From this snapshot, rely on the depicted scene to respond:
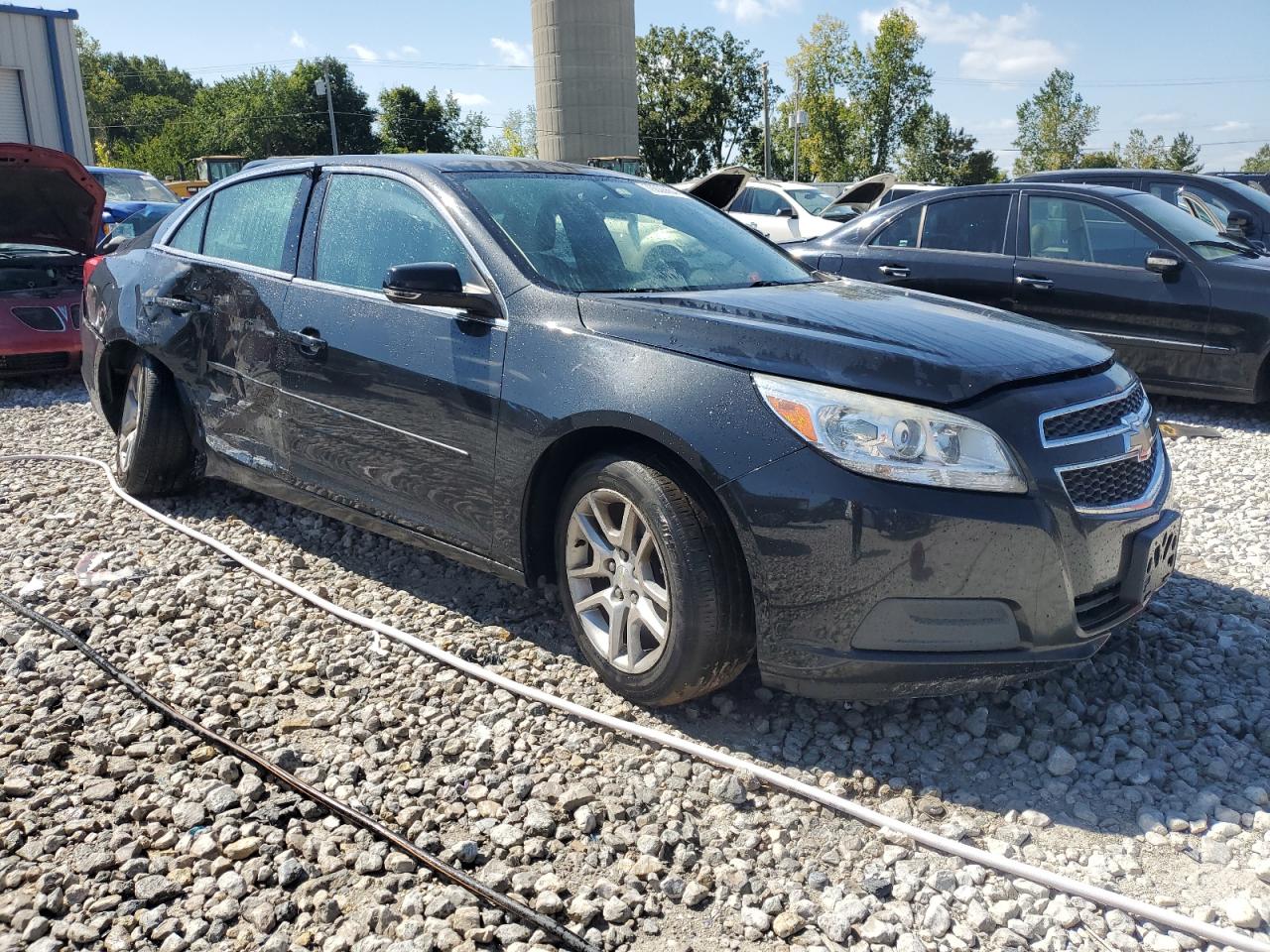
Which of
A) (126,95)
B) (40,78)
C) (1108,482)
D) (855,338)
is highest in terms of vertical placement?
(126,95)

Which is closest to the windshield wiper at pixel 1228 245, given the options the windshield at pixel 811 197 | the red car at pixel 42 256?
the red car at pixel 42 256

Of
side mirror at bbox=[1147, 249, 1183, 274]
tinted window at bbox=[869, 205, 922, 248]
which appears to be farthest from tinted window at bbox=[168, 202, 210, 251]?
side mirror at bbox=[1147, 249, 1183, 274]

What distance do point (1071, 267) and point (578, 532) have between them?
5368mm

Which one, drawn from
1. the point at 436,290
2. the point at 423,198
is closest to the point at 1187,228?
the point at 423,198

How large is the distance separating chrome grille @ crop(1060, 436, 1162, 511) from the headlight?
196 millimetres

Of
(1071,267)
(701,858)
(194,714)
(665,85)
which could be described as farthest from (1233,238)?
(665,85)

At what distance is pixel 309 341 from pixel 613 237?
4.04ft

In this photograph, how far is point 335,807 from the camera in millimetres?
2809

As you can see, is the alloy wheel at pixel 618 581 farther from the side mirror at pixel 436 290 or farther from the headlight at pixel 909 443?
the side mirror at pixel 436 290

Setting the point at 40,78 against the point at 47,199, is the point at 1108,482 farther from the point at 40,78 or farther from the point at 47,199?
the point at 40,78

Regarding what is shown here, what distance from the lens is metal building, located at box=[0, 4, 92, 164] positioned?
22.4m

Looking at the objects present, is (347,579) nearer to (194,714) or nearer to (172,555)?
(172,555)

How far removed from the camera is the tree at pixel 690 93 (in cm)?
7662

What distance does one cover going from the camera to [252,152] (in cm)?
8519
